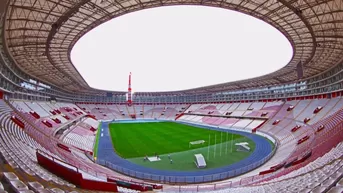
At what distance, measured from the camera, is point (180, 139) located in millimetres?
32938

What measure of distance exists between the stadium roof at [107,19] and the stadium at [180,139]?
0.29 feet

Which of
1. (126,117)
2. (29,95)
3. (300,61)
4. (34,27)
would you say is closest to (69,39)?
(34,27)

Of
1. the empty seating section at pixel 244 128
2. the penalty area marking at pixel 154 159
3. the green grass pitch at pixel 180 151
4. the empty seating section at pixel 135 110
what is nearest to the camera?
the empty seating section at pixel 244 128

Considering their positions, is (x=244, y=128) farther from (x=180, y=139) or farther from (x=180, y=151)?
(x=180, y=151)

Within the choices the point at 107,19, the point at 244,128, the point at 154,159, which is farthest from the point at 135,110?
the point at 107,19

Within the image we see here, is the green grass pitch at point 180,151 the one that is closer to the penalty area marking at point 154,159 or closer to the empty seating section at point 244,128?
the penalty area marking at point 154,159

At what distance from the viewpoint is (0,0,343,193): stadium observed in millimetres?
10000

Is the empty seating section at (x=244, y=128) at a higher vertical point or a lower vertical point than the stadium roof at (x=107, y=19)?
lower

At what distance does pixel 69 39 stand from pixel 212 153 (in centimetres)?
1775

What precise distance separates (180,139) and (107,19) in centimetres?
1880

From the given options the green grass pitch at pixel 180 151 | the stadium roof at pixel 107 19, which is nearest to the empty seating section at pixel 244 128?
the green grass pitch at pixel 180 151

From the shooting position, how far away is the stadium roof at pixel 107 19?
15.7 m

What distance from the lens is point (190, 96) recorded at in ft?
239

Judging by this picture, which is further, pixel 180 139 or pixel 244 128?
pixel 244 128
